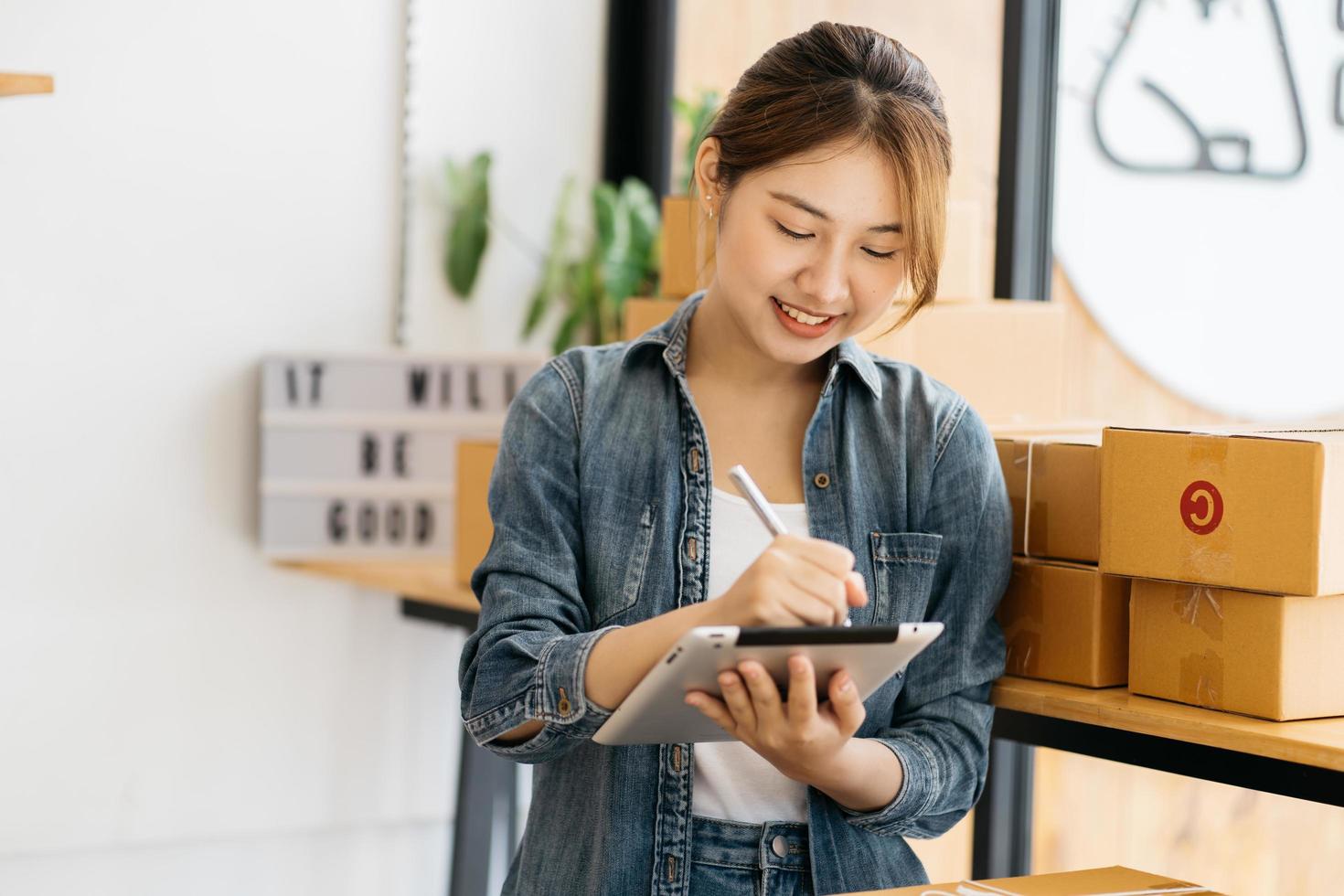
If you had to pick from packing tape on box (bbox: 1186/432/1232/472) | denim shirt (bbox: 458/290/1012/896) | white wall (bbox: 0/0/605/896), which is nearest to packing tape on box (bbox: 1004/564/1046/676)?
denim shirt (bbox: 458/290/1012/896)

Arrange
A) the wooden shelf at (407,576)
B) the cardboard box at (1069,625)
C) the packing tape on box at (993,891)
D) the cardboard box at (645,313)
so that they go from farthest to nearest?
1. the wooden shelf at (407,576)
2. the cardboard box at (645,313)
3. the cardboard box at (1069,625)
4. the packing tape on box at (993,891)

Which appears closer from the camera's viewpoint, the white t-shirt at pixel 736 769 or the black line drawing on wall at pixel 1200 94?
the white t-shirt at pixel 736 769

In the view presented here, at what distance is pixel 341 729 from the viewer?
2.65 metres

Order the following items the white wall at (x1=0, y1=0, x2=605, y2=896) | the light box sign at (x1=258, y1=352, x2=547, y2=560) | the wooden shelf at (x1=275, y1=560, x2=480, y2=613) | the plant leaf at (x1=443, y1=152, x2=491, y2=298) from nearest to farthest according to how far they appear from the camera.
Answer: the wooden shelf at (x1=275, y1=560, x2=480, y2=613), the white wall at (x1=0, y1=0, x2=605, y2=896), the light box sign at (x1=258, y1=352, x2=547, y2=560), the plant leaf at (x1=443, y1=152, x2=491, y2=298)

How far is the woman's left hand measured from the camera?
1.07 meters

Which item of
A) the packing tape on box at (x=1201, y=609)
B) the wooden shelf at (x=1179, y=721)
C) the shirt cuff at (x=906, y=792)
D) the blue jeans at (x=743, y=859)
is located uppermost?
the packing tape on box at (x=1201, y=609)

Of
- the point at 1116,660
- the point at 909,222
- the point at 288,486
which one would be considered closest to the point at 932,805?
the point at 1116,660

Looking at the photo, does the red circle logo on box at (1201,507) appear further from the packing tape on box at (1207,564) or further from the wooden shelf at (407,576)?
the wooden shelf at (407,576)

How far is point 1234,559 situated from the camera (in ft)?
4.27

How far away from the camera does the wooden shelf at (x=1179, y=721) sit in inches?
48.7

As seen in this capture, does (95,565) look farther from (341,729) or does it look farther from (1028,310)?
(1028,310)

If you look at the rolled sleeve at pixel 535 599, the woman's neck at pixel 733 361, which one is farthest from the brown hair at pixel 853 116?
the rolled sleeve at pixel 535 599

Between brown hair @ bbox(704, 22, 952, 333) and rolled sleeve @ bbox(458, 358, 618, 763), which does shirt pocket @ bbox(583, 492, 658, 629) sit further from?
brown hair @ bbox(704, 22, 952, 333)

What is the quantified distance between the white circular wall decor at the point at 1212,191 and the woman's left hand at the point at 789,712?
3.53ft
